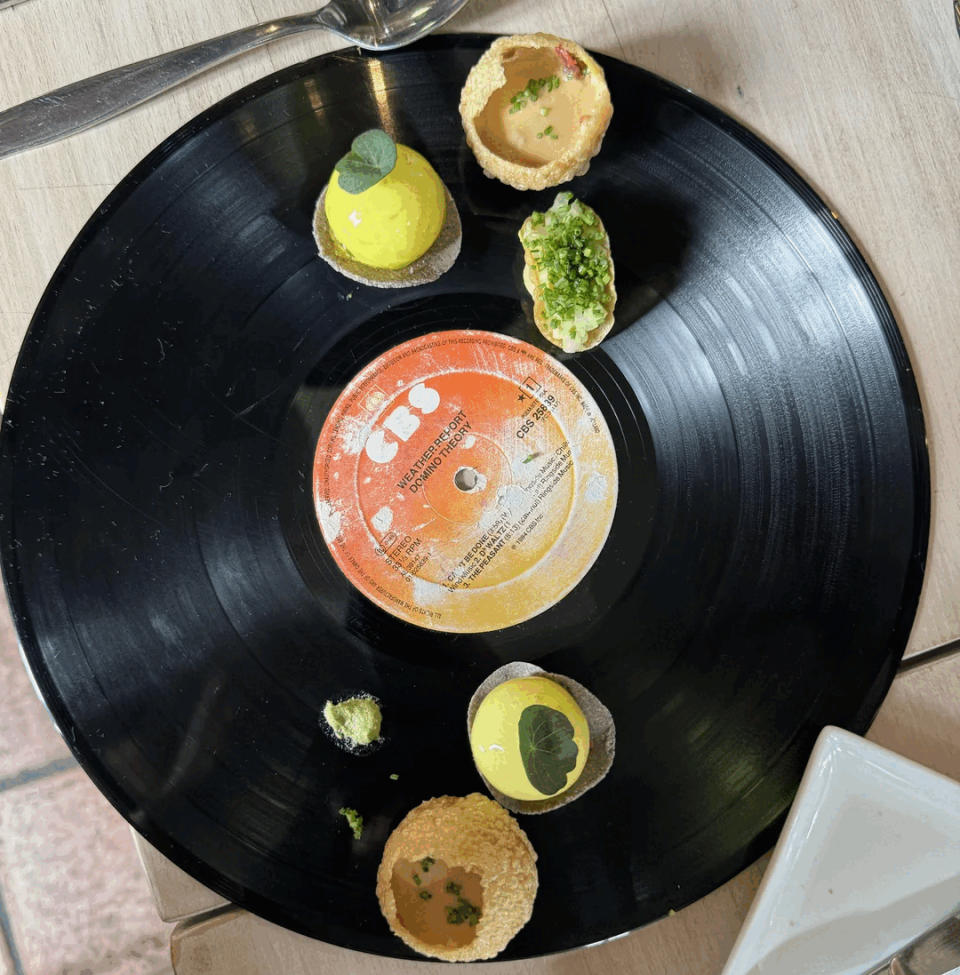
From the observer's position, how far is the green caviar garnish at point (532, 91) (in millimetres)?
992

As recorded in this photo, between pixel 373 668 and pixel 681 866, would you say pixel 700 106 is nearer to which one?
pixel 373 668

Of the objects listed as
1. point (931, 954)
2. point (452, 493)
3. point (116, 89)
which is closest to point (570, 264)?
point (452, 493)

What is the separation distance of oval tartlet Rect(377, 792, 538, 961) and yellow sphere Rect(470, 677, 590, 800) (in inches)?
2.3

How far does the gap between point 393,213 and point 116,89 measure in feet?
1.35

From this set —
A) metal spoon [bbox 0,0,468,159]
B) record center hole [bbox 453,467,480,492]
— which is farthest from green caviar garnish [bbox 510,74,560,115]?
record center hole [bbox 453,467,480,492]

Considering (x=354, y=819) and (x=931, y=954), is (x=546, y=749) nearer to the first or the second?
(x=354, y=819)

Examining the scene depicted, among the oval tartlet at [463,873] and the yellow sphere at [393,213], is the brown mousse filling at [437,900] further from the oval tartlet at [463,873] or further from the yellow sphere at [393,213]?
the yellow sphere at [393,213]

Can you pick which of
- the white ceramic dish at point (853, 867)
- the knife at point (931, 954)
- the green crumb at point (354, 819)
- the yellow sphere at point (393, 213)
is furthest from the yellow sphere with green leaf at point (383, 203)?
the knife at point (931, 954)

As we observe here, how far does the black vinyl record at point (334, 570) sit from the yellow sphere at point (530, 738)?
5 centimetres

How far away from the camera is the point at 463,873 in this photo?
0.94m

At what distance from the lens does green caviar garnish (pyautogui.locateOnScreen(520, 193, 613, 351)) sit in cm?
97

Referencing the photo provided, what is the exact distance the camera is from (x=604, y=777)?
101 centimetres

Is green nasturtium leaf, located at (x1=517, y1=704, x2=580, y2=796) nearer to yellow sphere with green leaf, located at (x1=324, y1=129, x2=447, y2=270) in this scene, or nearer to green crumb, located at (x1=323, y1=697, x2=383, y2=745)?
green crumb, located at (x1=323, y1=697, x2=383, y2=745)

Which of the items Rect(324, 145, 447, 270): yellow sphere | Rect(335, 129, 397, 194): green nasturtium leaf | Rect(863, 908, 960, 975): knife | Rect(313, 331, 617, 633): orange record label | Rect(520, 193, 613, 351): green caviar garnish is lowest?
Rect(863, 908, 960, 975): knife
